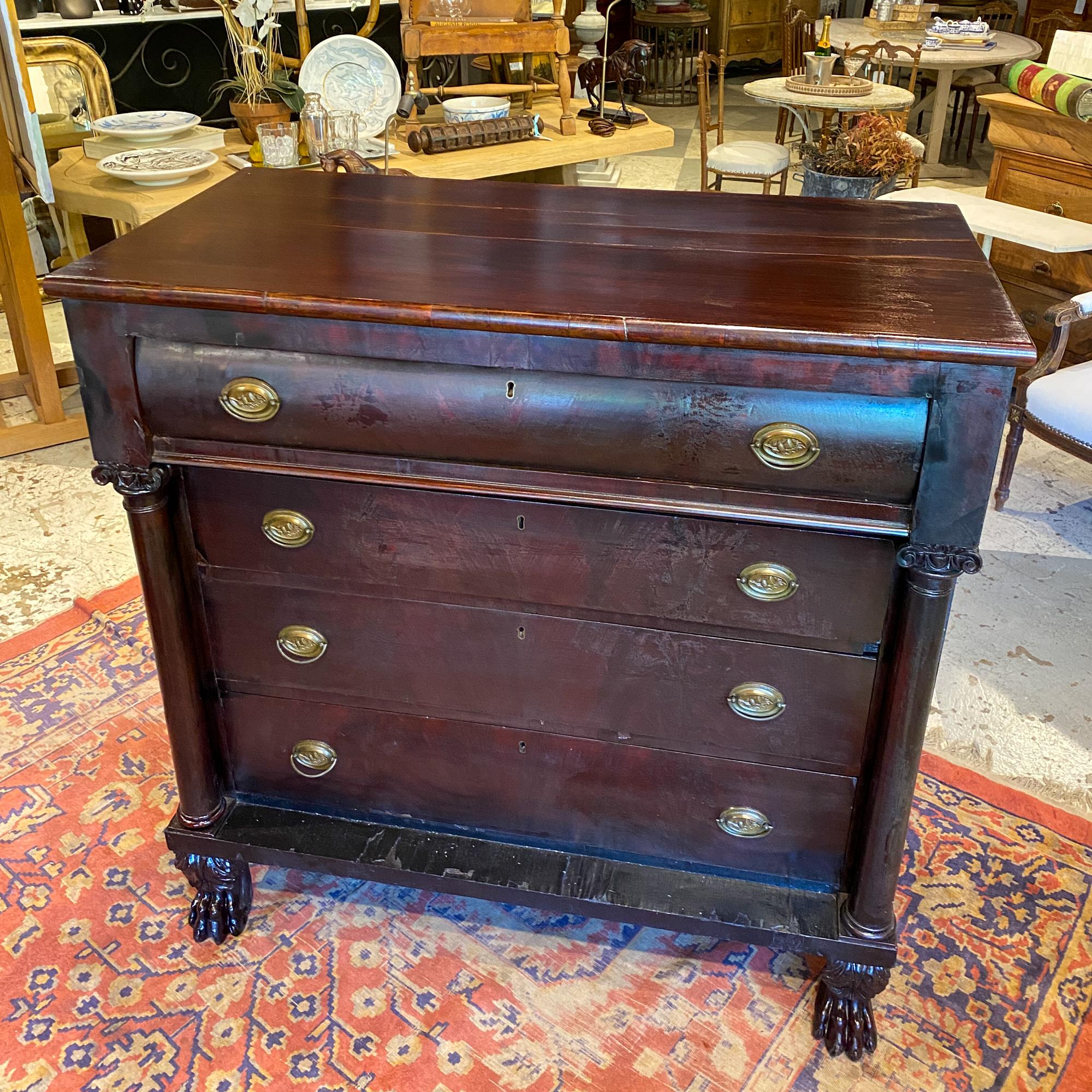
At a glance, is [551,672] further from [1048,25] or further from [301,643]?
[1048,25]

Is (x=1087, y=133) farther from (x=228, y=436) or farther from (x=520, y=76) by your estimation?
(x=228, y=436)

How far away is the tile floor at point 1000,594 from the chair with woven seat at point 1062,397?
15.3 inches

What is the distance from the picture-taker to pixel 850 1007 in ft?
5.46

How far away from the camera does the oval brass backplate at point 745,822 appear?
5.32 ft

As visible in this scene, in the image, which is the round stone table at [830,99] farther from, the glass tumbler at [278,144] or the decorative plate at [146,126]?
the decorative plate at [146,126]

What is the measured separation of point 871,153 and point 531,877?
10.9 ft

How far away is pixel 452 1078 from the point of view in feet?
5.34

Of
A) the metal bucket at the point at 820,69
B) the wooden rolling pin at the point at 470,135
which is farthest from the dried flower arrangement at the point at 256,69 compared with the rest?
the metal bucket at the point at 820,69

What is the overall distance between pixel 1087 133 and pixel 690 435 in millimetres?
3404

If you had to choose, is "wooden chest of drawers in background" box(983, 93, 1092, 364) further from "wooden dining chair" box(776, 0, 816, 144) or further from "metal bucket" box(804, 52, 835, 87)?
"wooden dining chair" box(776, 0, 816, 144)

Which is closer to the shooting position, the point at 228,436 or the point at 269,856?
the point at 228,436

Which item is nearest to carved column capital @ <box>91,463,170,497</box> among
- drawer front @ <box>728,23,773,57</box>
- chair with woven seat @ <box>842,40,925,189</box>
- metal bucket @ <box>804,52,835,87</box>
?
chair with woven seat @ <box>842,40,925,189</box>

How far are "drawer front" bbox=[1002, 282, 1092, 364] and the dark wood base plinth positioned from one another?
9.56ft

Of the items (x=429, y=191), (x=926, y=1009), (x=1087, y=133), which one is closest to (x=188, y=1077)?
(x=926, y=1009)
